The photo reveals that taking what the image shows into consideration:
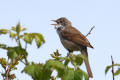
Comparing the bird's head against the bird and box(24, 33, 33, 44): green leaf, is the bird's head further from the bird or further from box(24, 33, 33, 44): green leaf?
box(24, 33, 33, 44): green leaf

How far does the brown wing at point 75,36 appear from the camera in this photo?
7095mm

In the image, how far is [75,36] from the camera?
7.54 m

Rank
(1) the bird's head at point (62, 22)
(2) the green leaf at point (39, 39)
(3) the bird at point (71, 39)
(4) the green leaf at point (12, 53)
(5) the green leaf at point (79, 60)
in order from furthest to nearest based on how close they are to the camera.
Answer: (1) the bird's head at point (62, 22) → (3) the bird at point (71, 39) → (5) the green leaf at point (79, 60) → (2) the green leaf at point (39, 39) → (4) the green leaf at point (12, 53)

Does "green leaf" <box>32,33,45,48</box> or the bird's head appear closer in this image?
"green leaf" <box>32,33,45,48</box>

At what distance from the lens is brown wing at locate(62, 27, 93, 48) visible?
7095mm

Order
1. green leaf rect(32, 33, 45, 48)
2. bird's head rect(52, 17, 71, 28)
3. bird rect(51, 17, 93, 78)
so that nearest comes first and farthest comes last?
green leaf rect(32, 33, 45, 48) < bird rect(51, 17, 93, 78) < bird's head rect(52, 17, 71, 28)

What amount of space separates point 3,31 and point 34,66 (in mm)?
→ 420

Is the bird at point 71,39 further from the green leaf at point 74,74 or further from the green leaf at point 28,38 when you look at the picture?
the green leaf at point 28,38

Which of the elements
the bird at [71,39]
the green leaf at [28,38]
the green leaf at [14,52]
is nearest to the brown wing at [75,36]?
the bird at [71,39]

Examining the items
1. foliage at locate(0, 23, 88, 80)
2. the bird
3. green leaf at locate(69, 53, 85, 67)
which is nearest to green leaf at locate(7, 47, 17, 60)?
foliage at locate(0, 23, 88, 80)

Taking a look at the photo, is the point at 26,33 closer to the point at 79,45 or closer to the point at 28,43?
the point at 28,43

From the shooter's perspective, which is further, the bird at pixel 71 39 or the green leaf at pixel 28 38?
the bird at pixel 71 39

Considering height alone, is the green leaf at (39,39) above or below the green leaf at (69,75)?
above

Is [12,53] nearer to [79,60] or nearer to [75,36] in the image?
[79,60]
